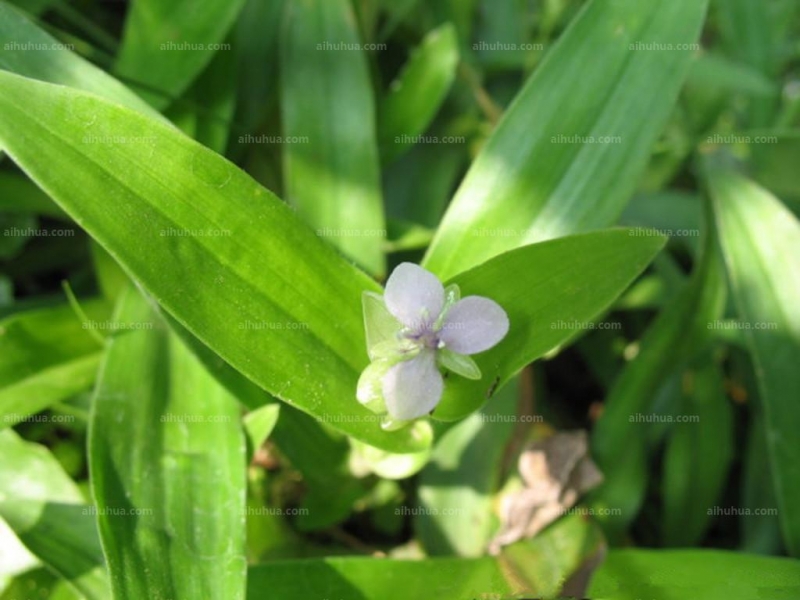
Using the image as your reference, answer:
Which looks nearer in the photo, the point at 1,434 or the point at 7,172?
the point at 1,434

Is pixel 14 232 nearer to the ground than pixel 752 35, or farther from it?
nearer to the ground

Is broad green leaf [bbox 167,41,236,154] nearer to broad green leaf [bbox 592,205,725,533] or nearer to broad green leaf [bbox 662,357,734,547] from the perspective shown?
broad green leaf [bbox 592,205,725,533]

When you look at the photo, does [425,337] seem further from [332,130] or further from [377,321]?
[332,130]

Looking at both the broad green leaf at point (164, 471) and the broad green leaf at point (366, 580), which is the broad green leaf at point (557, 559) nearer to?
the broad green leaf at point (366, 580)

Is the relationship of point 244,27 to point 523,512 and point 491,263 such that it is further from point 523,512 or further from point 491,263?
point 523,512

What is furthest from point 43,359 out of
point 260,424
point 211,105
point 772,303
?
point 772,303

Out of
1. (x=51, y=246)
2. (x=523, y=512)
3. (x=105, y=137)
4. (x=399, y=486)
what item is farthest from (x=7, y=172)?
(x=523, y=512)

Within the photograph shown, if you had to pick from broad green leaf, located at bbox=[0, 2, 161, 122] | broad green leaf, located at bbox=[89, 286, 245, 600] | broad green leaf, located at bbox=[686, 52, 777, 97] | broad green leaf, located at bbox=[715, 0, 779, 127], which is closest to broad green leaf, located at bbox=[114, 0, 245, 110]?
broad green leaf, located at bbox=[0, 2, 161, 122]
